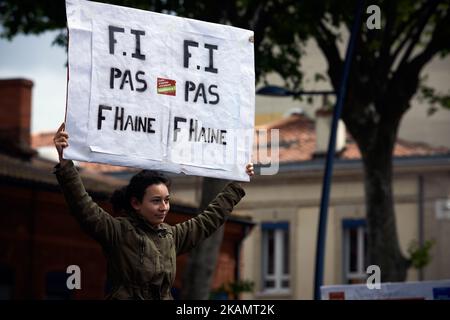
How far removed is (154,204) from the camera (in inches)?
303

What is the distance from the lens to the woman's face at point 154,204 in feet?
25.2

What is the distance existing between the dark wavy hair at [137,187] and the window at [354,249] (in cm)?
4091

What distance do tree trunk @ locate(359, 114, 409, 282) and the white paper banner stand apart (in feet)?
67.1

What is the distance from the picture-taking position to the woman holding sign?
741cm

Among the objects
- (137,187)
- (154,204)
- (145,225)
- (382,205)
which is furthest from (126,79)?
(382,205)

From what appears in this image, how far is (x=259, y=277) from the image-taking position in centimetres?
5078

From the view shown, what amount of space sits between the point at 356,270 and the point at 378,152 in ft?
67.8

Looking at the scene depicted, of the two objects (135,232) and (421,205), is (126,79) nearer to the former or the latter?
(135,232)

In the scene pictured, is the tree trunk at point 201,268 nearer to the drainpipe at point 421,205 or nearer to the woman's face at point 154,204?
the woman's face at point 154,204

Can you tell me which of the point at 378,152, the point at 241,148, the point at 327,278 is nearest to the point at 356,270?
the point at 327,278

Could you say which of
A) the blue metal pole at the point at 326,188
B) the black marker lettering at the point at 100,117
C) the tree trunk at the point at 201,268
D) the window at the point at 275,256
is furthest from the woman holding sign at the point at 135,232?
the window at the point at 275,256

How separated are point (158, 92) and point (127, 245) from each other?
891 mm

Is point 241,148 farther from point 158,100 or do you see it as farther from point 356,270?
point 356,270

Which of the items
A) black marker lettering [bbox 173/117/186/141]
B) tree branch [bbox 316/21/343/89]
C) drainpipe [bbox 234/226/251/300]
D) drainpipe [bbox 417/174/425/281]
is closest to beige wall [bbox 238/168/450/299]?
drainpipe [bbox 417/174/425/281]
